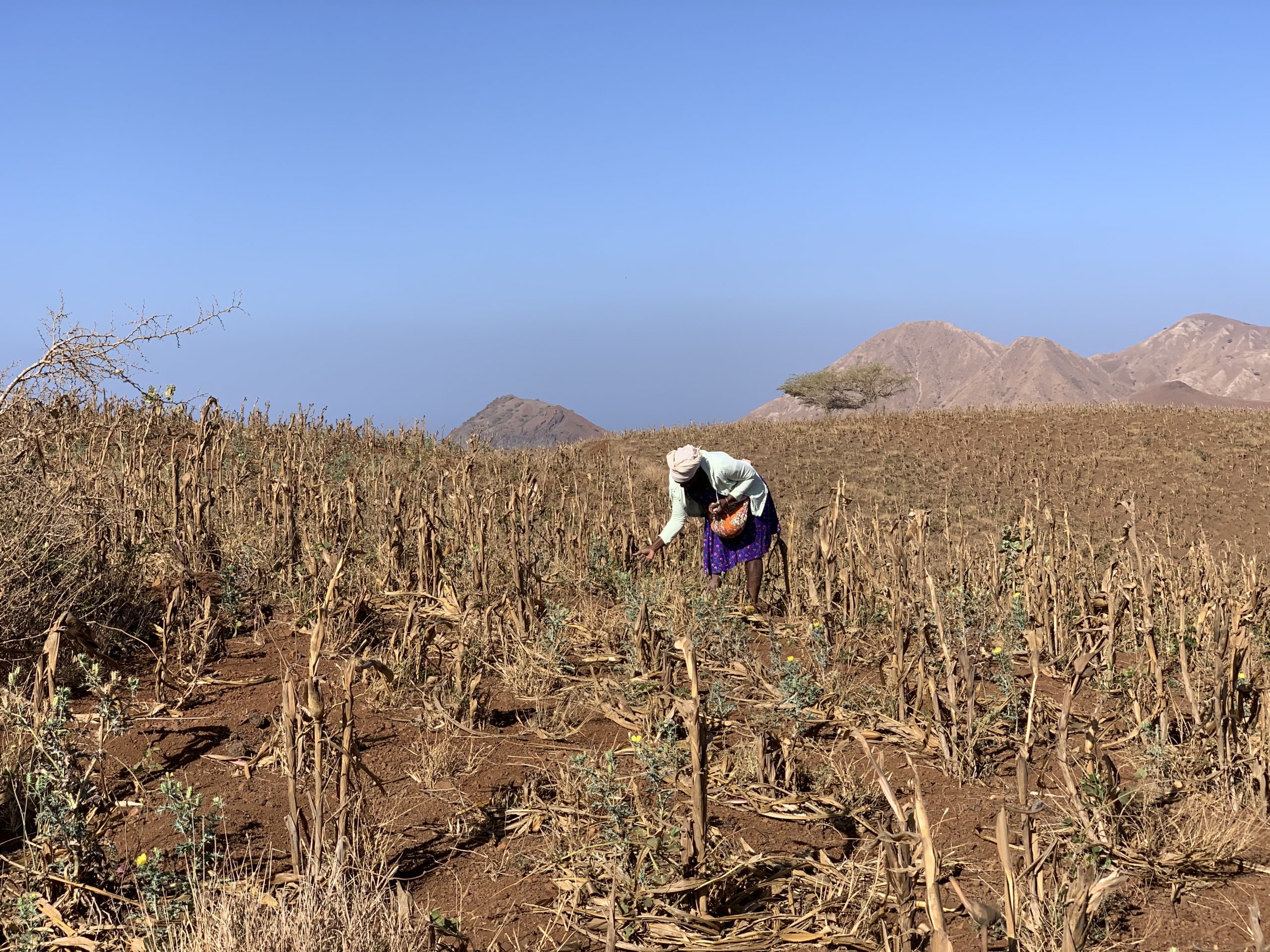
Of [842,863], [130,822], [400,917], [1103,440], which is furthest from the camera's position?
[1103,440]

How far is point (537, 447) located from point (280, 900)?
60.2 ft

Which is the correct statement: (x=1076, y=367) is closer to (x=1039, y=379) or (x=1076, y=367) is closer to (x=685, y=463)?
(x=1039, y=379)

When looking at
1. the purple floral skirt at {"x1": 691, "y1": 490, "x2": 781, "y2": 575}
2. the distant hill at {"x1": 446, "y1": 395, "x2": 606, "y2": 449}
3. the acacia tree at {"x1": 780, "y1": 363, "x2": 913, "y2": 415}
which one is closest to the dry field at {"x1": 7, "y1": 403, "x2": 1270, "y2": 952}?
the purple floral skirt at {"x1": 691, "y1": 490, "x2": 781, "y2": 575}

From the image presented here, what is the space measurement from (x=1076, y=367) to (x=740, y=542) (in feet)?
459

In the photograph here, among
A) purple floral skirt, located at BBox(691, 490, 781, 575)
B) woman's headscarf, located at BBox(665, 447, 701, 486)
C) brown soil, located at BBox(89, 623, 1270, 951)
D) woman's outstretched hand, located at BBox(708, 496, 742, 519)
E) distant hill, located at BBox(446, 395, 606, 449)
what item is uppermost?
woman's headscarf, located at BBox(665, 447, 701, 486)

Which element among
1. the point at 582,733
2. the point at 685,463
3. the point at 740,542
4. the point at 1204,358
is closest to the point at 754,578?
the point at 740,542

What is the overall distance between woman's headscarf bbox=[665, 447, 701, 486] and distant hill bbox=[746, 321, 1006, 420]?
129861 millimetres

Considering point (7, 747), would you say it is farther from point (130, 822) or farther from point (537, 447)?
point (537, 447)

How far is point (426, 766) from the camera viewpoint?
346 cm

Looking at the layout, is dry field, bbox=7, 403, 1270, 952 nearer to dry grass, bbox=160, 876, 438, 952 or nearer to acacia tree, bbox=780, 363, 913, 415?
dry grass, bbox=160, 876, 438, 952

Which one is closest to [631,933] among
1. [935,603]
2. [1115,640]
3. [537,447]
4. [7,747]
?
[935,603]

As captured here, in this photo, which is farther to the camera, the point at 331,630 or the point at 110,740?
the point at 331,630

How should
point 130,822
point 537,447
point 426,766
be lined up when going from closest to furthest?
point 130,822, point 426,766, point 537,447

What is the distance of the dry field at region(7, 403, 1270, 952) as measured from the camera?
2.55 m
